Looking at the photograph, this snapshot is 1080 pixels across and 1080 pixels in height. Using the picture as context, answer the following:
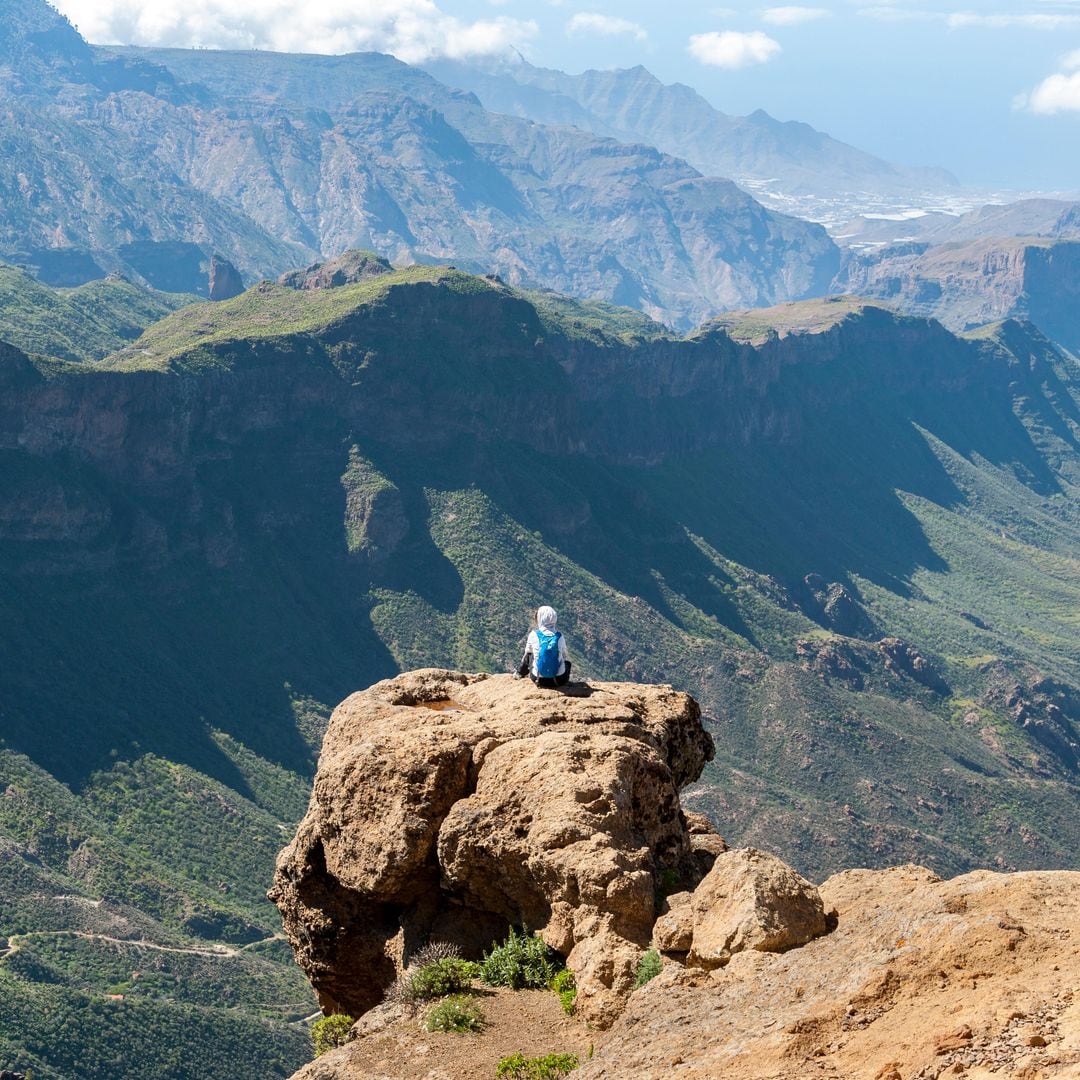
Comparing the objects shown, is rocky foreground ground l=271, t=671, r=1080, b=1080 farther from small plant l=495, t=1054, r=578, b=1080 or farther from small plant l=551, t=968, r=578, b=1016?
small plant l=495, t=1054, r=578, b=1080

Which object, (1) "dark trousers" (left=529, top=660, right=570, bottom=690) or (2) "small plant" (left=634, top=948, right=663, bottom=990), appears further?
(1) "dark trousers" (left=529, top=660, right=570, bottom=690)

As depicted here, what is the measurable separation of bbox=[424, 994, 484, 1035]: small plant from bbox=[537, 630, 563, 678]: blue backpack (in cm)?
898

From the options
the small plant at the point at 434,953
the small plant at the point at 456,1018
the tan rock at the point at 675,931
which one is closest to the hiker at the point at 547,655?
the small plant at the point at 434,953

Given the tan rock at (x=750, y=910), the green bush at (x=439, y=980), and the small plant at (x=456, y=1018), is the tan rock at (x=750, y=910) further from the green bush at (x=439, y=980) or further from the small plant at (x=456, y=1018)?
the green bush at (x=439, y=980)

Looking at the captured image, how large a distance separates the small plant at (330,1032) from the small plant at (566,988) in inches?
176

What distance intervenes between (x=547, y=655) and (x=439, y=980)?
332 inches

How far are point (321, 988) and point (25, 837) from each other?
273 ft

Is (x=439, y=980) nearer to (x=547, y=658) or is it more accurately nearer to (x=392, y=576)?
(x=547, y=658)

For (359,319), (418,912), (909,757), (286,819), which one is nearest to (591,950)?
(418,912)

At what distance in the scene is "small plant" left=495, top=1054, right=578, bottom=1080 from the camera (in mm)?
19766

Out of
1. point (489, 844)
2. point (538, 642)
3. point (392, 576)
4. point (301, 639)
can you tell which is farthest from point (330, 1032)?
point (392, 576)

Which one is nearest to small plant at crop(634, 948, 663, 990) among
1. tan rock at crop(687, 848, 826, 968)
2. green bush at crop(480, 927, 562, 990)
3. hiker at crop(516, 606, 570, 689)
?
tan rock at crop(687, 848, 826, 968)

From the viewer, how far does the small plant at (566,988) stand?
21656 mm

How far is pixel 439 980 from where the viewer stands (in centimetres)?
2273
